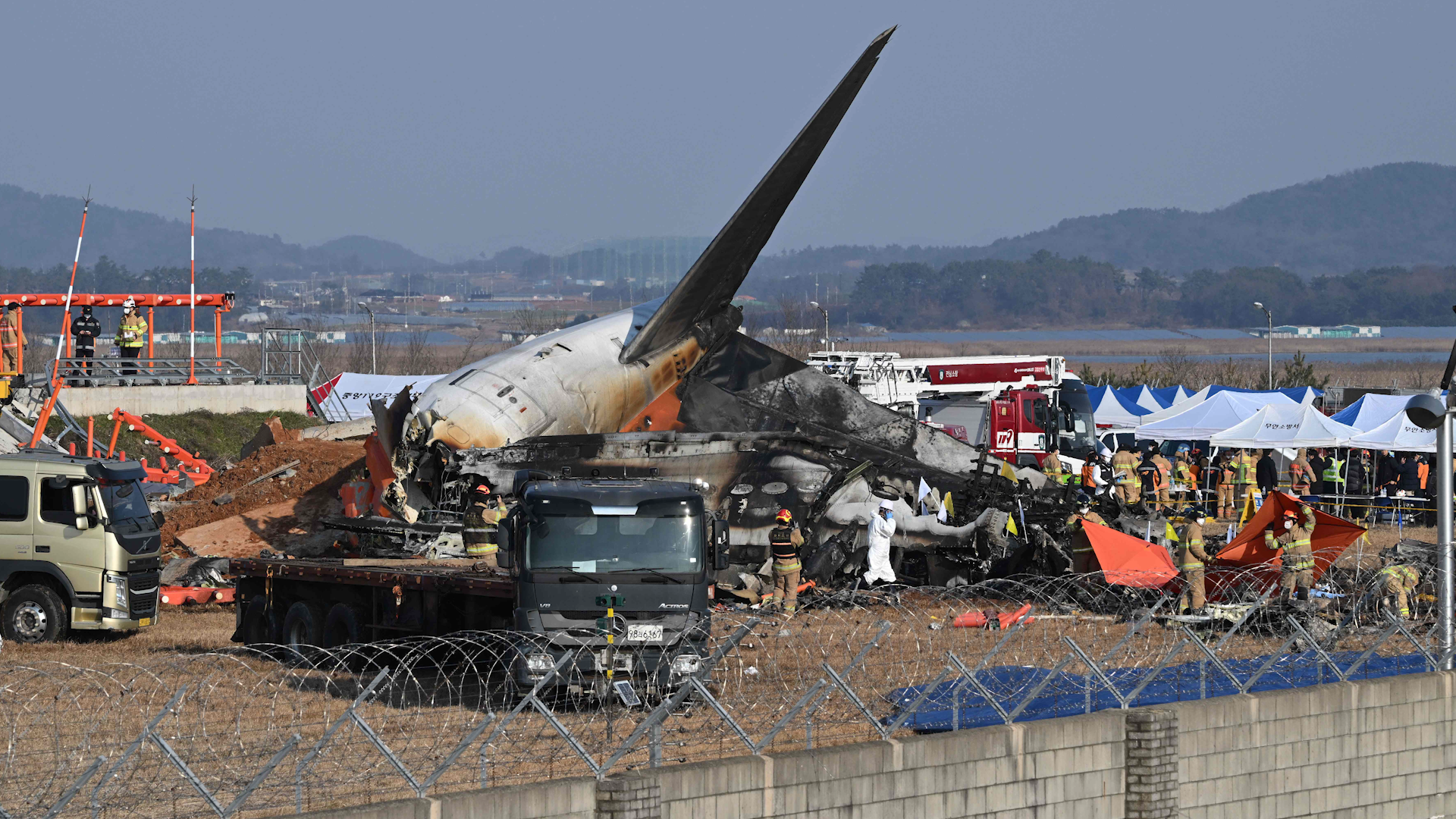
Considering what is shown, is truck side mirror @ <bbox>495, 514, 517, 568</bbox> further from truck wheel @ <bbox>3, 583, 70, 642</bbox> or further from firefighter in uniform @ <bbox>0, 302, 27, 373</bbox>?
firefighter in uniform @ <bbox>0, 302, 27, 373</bbox>

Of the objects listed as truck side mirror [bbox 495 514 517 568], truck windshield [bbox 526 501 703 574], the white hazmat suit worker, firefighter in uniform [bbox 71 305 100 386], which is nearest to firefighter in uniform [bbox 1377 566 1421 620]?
the white hazmat suit worker

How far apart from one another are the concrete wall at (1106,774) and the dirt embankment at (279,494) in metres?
19.5

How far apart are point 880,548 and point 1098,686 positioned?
36.8 feet

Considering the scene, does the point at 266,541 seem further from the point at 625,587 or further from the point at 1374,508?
the point at 1374,508

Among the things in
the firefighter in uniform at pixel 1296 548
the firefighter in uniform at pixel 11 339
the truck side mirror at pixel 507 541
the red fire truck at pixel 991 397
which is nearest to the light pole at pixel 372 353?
the red fire truck at pixel 991 397

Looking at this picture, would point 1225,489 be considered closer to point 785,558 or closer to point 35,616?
point 785,558

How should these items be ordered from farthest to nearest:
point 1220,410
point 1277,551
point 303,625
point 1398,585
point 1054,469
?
point 1220,410 → point 1054,469 → point 1277,551 → point 1398,585 → point 303,625

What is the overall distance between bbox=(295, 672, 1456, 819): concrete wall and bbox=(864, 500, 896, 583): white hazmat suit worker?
10.2 metres

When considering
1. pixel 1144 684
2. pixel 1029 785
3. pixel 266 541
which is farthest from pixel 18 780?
pixel 266 541

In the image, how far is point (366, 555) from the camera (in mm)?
24234

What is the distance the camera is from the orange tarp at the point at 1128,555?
2367 centimetres

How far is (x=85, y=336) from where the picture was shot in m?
43.6

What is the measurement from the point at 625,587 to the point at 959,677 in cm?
423

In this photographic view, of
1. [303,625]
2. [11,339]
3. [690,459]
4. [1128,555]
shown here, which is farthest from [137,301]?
[1128,555]
